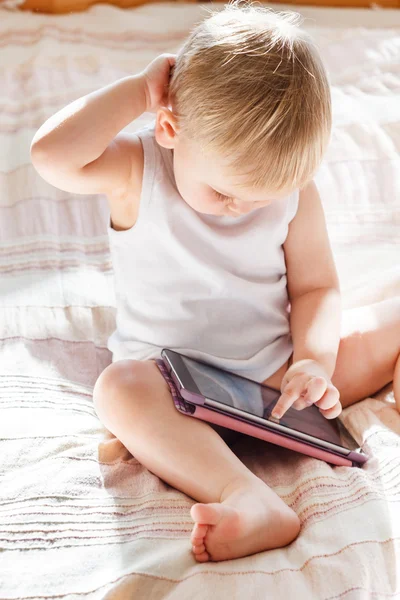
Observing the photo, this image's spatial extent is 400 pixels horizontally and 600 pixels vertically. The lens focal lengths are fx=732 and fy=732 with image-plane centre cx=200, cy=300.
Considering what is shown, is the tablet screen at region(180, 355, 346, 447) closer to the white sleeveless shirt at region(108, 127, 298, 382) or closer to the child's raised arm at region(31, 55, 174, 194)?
the white sleeveless shirt at region(108, 127, 298, 382)

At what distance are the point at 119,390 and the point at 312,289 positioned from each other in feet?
1.03

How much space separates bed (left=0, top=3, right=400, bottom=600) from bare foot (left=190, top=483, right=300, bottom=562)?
0.04ft

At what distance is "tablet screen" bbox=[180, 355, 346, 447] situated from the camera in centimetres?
80

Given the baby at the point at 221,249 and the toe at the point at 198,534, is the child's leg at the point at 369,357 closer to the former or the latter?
the baby at the point at 221,249

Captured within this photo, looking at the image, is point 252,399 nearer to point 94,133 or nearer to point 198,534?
point 198,534

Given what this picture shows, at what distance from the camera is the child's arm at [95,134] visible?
0.81 m

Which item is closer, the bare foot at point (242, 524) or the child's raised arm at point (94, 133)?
the bare foot at point (242, 524)

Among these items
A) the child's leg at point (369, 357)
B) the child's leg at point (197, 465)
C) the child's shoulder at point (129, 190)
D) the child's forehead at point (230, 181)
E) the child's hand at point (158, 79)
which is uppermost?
the child's hand at point (158, 79)

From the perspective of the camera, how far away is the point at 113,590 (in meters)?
0.59

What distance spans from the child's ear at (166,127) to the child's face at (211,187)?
0.01 metres

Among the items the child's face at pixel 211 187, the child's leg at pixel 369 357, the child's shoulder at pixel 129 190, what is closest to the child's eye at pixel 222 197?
the child's face at pixel 211 187

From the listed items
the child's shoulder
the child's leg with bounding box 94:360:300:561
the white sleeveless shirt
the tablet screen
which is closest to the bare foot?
the child's leg with bounding box 94:360:300:561

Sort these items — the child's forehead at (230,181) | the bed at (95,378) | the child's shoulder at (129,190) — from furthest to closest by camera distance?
the child's shoulder at (129,190) < the child's forehead at (230,181) < the bed at (95,378)

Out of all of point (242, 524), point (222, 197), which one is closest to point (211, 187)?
point (222, 197)
